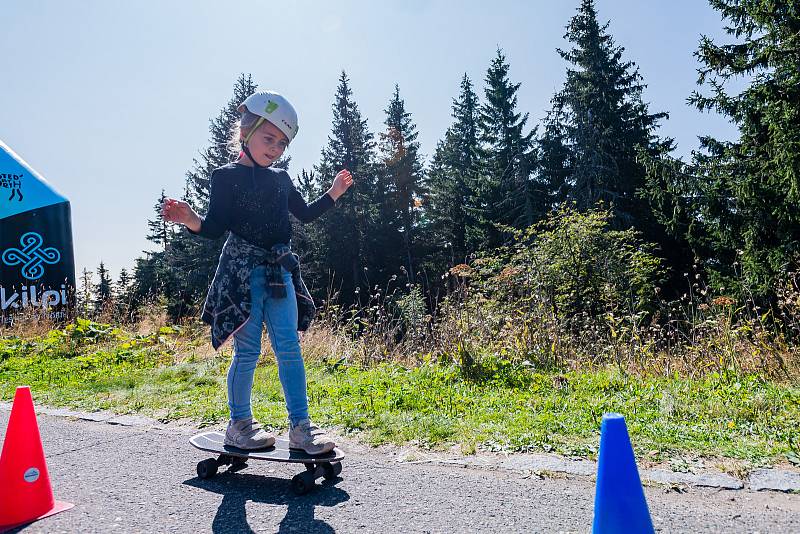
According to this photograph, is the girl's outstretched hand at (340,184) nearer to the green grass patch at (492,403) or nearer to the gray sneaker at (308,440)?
the gray sneaker at (308,440)

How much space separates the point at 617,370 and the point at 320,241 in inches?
1227

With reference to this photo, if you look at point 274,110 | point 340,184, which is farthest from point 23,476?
point 340,184

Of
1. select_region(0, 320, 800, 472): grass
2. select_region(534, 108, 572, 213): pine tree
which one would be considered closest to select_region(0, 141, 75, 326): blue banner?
select_region(0, 320, 800, 472): grass

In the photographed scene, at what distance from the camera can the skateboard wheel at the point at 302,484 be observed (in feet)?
8.58

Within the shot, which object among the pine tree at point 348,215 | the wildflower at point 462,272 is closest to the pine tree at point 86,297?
the wildflower at point 462,272

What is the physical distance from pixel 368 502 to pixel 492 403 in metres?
1.89

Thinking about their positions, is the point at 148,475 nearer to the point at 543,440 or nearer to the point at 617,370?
the point at 543,440

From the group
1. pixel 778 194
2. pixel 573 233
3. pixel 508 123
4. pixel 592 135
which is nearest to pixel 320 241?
pixel 508 123

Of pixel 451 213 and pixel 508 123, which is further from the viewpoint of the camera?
pixel 451 213

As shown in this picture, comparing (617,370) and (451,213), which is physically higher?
(451,213)

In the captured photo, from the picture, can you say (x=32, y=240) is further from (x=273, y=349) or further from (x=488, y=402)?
(x=488, y=402)

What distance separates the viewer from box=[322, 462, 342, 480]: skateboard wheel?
2797 mm

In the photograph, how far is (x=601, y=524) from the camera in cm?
188

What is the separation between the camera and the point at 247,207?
3.07 meters
